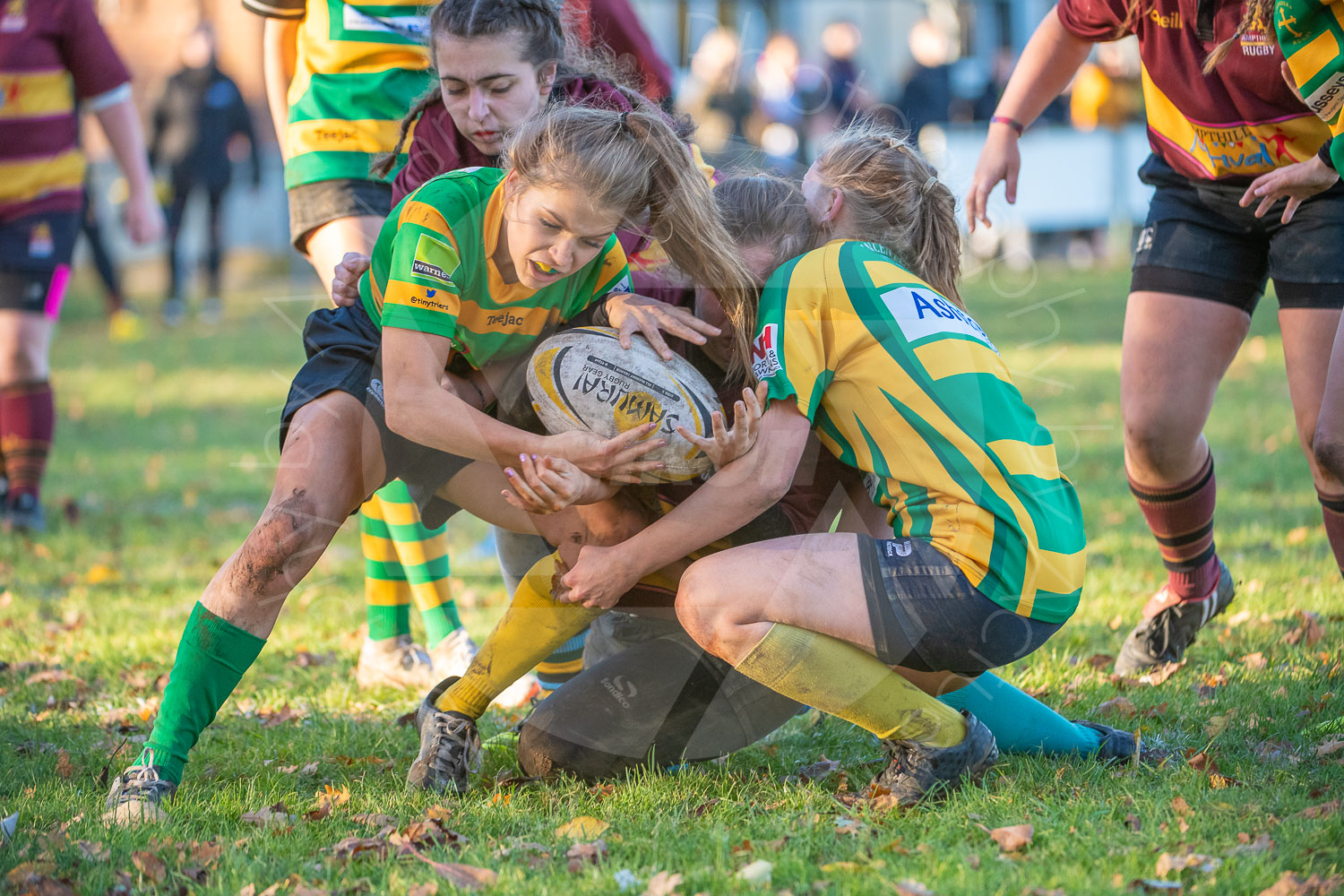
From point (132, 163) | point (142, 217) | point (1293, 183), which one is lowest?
point (142, 217)

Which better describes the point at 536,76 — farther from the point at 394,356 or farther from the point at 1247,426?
the point at 1247,426

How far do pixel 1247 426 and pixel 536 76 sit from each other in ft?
17.9

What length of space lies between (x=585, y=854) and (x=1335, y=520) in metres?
1.98

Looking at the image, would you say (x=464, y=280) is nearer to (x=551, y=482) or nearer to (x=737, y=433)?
(x=551, y=482)

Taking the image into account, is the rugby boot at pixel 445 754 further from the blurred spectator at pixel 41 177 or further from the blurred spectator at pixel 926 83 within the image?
the blurred spectator at pixel 926 83

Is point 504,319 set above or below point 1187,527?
above

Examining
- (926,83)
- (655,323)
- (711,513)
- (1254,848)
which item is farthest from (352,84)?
(926,83)

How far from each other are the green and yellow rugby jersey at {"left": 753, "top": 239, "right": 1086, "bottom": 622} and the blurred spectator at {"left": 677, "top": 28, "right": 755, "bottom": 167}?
78 cm

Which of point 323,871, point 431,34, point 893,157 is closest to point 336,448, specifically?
point 323,871

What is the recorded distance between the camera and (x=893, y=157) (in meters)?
2.92

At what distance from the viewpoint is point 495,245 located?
2.84 meters

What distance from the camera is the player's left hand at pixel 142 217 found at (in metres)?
5.38

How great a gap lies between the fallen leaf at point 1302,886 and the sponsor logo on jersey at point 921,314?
118 cm


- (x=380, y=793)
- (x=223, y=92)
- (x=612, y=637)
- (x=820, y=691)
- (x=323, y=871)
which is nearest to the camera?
(x=323, y=871)
